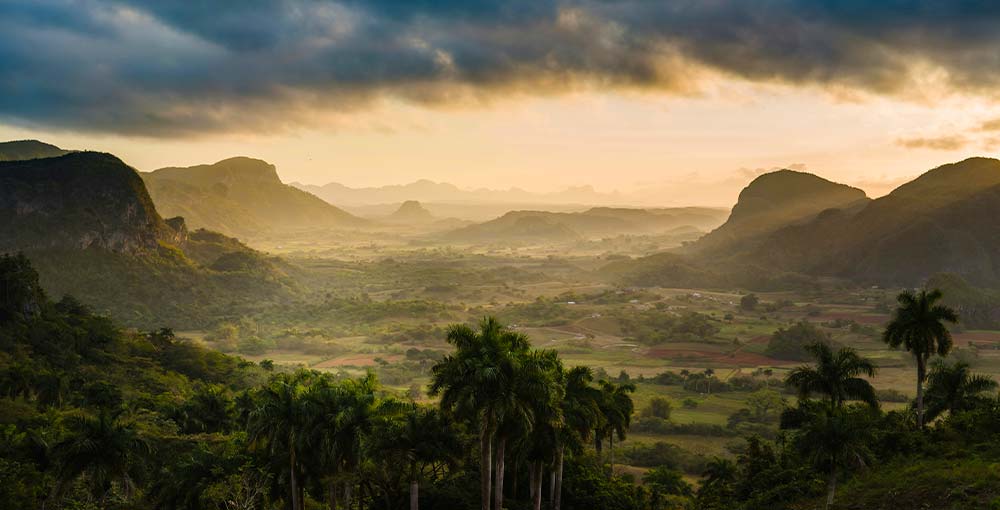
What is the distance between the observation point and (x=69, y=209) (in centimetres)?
17938

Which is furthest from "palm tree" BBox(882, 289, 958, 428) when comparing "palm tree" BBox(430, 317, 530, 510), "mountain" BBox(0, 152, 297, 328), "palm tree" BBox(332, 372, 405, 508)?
"mountain" BBox(0, 152, 297, 328)

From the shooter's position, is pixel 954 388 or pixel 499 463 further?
pixel 954 388

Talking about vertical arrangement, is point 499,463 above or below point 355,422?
below

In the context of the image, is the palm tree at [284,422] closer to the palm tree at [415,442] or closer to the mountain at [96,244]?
the palm tree at [415,442]

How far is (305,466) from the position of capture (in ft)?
109

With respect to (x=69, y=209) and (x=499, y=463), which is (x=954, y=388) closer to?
(x=499, y=463)

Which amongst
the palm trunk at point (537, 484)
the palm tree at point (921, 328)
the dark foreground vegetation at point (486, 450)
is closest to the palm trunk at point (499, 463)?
the dark foreground vegetation at point (486, 450)

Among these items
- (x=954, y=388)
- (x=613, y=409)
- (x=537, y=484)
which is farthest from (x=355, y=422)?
(x=954, y=388)

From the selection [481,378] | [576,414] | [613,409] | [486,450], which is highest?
[481,378]

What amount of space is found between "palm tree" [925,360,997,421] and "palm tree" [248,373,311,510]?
47907mm

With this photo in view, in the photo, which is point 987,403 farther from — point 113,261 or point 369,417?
point 113,261

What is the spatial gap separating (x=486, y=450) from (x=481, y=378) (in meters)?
4.39

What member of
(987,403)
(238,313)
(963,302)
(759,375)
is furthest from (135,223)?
(963,302)

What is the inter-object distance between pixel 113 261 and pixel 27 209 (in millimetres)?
27159
